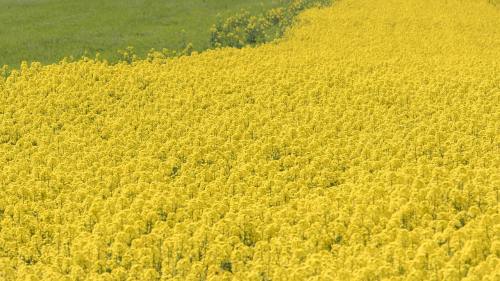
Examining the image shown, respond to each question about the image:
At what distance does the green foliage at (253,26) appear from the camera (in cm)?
2772

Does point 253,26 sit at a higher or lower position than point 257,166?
higher

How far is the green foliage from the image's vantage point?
2772 centimetres

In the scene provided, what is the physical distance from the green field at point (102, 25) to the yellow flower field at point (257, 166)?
2703mm

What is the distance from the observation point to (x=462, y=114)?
17.9m

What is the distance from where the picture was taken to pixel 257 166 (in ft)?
51.7

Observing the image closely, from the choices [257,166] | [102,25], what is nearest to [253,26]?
[102,25]

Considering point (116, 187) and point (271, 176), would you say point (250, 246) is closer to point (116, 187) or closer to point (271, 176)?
point (271, 176)

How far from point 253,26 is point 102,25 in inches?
231

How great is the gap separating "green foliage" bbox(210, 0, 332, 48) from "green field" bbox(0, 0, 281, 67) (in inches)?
19.6

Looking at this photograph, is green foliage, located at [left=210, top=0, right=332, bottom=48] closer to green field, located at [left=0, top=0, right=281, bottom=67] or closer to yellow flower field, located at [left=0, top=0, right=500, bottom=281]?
green field, located at [left=0, top=0, right=281, bottom=67]

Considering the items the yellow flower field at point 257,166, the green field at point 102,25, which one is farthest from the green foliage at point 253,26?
the yellow flower field at point 257,166

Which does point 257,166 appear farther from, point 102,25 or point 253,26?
point 102,25

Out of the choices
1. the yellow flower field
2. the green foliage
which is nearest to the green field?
the green foliage

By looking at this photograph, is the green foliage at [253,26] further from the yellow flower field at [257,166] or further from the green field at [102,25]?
the yellow flower field at [257,166]
